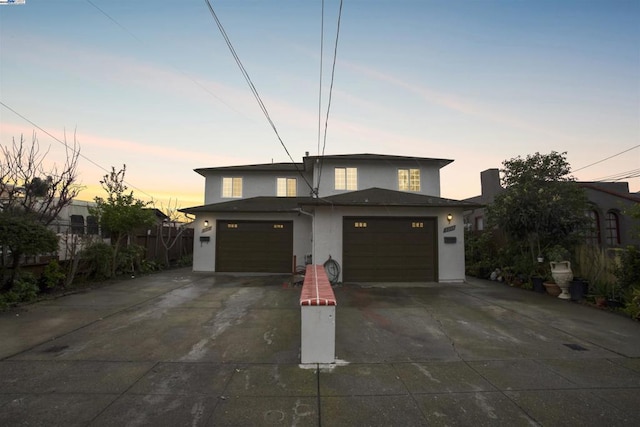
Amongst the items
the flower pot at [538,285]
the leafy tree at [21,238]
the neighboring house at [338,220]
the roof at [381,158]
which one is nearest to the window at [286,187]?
the neighboring house at [338,220]

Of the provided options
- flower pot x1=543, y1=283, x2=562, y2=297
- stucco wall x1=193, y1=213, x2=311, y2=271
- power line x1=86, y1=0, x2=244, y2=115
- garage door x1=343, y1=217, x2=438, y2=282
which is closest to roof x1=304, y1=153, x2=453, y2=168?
stucco wall x1=193, y1=213, x2=311, y2=271

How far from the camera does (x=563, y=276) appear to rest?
26.0 feet

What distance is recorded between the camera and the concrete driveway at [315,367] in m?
2.62

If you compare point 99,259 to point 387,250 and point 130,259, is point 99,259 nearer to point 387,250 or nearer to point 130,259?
point 130,259

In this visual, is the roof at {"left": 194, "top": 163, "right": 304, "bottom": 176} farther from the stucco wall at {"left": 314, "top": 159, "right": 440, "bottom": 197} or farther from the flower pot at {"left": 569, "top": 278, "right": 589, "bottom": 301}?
the flower pot at {"left": 569, "top": 278, "right": 589, "bottom": 301}

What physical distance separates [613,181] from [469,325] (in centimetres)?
1984

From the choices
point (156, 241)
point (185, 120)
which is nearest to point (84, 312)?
point (185, 120)

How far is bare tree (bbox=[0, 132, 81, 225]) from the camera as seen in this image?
27.9 feet

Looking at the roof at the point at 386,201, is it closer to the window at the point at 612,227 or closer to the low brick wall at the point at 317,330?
the low brick wall at the point at 317,330

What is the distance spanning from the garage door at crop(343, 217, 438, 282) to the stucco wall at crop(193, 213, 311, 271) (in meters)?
3.20

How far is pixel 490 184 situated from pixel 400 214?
1377 cm

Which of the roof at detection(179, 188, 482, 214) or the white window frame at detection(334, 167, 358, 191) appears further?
the white window frame at detection(334, 167, 358, 191)

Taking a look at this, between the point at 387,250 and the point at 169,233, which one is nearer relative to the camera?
the point at 387,250

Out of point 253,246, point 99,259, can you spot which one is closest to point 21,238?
point 99,259
